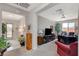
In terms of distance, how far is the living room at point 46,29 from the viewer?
2.69 meters

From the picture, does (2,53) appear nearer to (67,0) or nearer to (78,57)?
(78,57)

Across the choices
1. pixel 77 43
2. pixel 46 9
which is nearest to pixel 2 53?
pixel 46 9

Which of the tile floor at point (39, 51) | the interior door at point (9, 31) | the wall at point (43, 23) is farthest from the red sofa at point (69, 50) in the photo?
the interior door at point (9, 31)

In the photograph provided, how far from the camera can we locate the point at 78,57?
269 cm

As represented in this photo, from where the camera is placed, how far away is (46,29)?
2.81m

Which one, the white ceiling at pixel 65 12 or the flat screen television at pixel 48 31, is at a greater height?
the white ceiling at pixel 65 12

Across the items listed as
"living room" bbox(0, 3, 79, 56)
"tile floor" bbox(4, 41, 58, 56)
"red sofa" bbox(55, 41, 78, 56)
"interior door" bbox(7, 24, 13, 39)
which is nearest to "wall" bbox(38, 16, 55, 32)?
"living room" bbox(0, 3, 79, 56)

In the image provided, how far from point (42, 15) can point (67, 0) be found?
2.01 ft

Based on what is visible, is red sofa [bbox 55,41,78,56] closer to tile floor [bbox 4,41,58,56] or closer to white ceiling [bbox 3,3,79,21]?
tile floor [bbox 4,41,58,56]

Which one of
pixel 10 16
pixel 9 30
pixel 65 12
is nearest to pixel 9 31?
pixel 9 30

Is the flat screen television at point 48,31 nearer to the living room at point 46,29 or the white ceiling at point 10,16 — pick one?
the living room at point 46,29

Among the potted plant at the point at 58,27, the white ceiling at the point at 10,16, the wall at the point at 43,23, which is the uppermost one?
the white ceiling at the point at 10,16

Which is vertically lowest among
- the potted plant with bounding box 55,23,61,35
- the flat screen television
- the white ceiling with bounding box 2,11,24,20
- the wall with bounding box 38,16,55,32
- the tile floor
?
the tile floor

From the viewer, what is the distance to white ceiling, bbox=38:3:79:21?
8.80 ft
